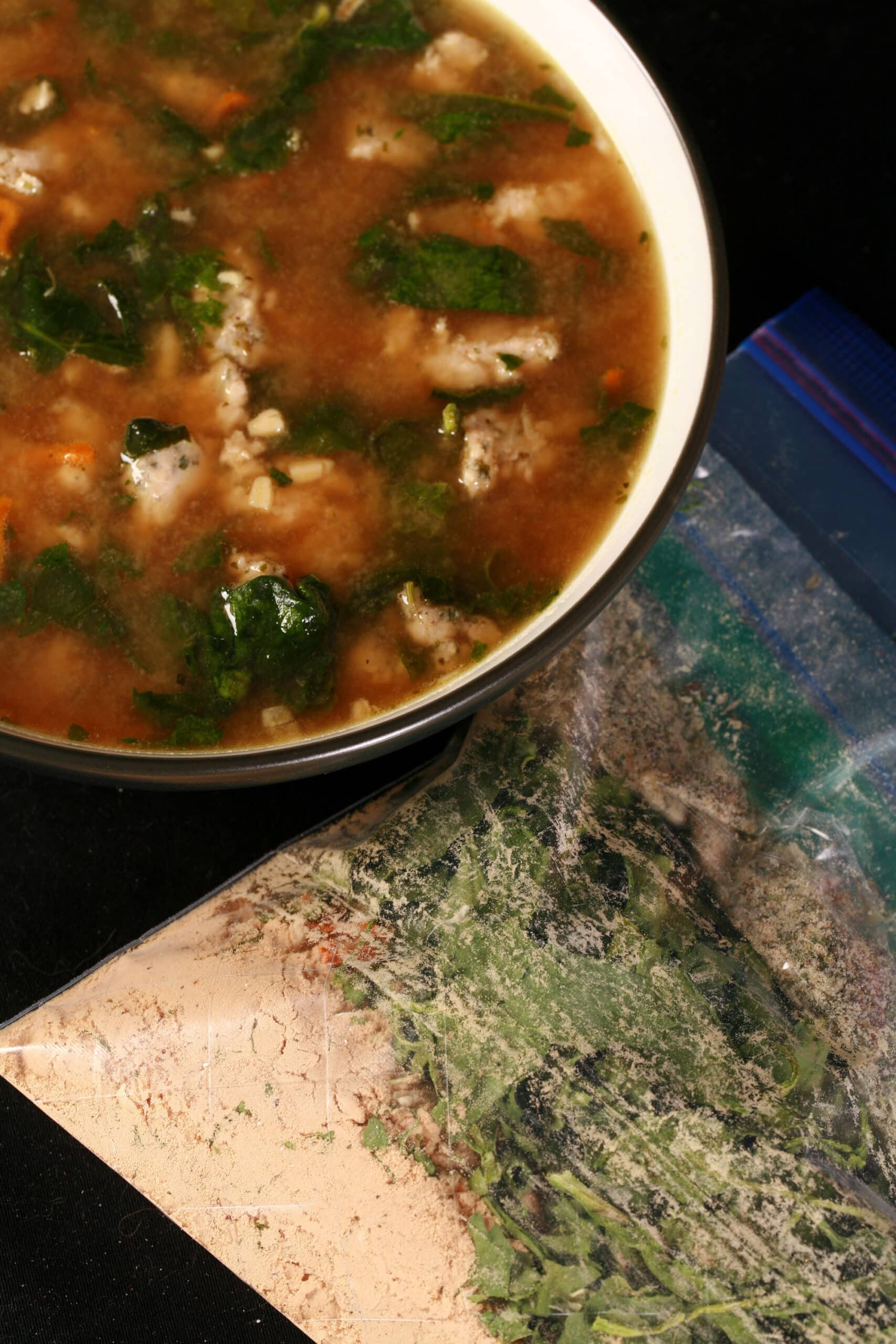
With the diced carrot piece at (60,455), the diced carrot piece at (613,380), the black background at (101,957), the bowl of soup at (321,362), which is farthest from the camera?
the black background at (101,957)

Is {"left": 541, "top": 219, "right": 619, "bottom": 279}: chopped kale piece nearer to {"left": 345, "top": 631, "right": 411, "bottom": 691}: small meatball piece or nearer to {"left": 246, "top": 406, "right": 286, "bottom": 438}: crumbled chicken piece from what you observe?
{"left": 246, "top": 406, "right": 286, "bottom": 438}: crumbled chicken piece

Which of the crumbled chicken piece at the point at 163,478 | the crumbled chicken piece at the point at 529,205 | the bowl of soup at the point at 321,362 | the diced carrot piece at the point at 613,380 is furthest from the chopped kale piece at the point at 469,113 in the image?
the crumbled chicken piece at the point at 163,478

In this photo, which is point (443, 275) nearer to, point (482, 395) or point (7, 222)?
point (482, 395)

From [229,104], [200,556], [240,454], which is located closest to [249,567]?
[200,556]

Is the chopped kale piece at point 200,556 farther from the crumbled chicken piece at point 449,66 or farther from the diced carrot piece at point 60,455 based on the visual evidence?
the crumbled chicken piece at point 449,66

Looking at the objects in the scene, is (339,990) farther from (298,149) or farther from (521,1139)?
(298,149)
